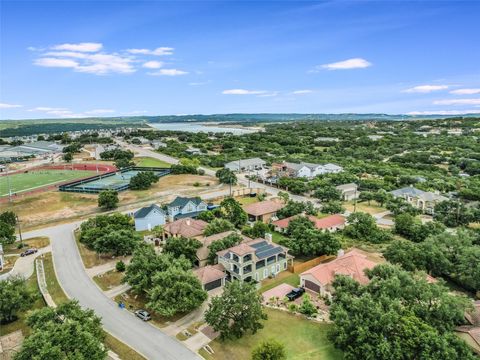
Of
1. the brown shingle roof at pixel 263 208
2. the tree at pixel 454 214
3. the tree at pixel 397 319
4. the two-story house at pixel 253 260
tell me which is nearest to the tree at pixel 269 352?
the tree at pixel 397 319

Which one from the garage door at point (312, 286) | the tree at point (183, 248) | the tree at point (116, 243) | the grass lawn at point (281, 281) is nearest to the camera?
the garage door at point (312, 286)

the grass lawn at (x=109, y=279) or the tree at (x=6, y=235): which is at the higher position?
the tree at (x=6, y=235)

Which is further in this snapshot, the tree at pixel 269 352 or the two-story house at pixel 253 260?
the two-story house at pixel 253 260

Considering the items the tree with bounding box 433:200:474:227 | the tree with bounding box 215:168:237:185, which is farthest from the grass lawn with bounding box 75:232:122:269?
the tree with bounding box 433:200:474:227

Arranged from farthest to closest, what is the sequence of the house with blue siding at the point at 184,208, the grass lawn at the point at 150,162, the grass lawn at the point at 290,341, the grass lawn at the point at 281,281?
the grass lawn at the point at 150,162, the house with blue siding at the point at 184,208, the grass lawn at the point at 281,281, the grass lawn at the point at 290,341

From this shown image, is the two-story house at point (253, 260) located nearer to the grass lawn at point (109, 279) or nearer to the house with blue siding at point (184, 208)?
the grass lawn at point (109, 279)

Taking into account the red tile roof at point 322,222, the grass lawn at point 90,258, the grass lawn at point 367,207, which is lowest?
the grass lawn at point 367,207

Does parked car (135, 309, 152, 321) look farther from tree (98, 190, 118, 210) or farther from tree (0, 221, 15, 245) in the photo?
tree (98, 190, 118, 210)
